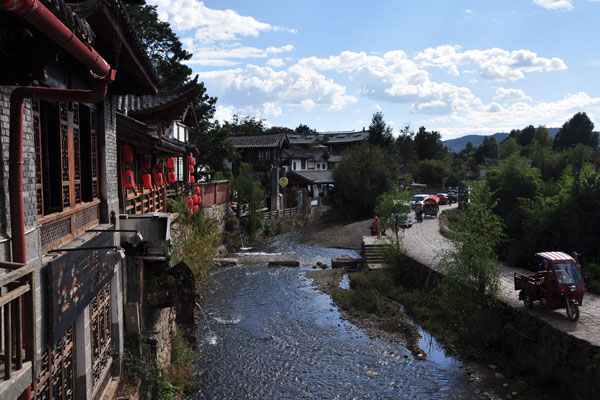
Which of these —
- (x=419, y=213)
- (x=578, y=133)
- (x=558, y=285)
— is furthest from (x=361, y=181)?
(x=578, y=133)

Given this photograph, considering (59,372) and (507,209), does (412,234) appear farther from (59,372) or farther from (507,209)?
(59,372)

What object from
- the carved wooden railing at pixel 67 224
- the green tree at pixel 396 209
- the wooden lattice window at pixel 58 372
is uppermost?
the carved wooden railing at pixel 67 224

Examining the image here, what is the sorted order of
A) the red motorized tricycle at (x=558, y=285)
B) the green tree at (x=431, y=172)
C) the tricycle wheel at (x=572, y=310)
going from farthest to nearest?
the green tree at (x=431, y=172) < the red motorized tricycle at (x=558, y=285) < the tricycle wheel at (x=572, y=310)

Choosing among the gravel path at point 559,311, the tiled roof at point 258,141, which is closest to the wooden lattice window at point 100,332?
the gravel path at point 559,311

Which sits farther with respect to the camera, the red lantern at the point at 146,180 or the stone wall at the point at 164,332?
the red lantern at the point at 146,180

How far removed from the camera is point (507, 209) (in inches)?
899

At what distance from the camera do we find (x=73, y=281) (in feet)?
20.7

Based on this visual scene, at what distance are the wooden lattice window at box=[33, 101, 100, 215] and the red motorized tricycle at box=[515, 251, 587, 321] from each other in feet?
39.9

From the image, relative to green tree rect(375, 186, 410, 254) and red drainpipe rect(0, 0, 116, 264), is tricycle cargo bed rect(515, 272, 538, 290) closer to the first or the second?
green tree rect(375, 186, 410, 254)

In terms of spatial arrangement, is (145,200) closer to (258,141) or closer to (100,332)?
(100,332)

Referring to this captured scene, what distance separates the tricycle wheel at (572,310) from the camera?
1260cm

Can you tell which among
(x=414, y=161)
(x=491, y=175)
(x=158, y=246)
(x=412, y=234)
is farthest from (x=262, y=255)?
(x=414, y=161)

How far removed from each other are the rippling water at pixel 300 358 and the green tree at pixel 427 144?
66.2m

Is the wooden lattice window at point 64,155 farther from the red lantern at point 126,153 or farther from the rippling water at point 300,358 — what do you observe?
the rippling water at point 300,358
